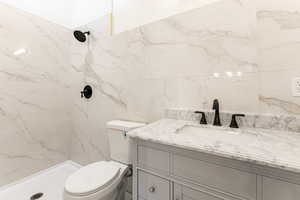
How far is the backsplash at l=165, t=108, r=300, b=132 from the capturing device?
2.98 ft

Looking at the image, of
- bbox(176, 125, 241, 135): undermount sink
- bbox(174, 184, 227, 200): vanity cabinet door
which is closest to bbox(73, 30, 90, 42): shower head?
bbox(176, 125, 241, 135): undermount sink

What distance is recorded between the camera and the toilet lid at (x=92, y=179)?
978 millimetres

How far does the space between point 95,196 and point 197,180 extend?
679 millimetres

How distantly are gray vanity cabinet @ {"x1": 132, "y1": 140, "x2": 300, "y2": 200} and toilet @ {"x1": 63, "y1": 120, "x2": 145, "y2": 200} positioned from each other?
0.85 ft

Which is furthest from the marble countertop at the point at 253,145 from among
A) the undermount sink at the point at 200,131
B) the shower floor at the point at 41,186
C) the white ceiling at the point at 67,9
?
the white ceiling at the point at 67,9

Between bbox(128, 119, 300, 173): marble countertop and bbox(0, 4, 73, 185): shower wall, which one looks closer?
bbox(128, 119, 300, 173): marble countertop

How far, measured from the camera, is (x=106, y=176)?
112 centimetres

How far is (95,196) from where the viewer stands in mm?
967

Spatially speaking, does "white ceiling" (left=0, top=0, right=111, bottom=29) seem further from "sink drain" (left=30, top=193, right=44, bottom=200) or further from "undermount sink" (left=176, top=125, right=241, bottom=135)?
"sink drain" (left=30, top=193, right=44, bottom=200)

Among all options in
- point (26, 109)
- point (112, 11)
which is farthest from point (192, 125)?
point (26, 109)

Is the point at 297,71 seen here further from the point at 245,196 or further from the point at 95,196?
the point at 95,196

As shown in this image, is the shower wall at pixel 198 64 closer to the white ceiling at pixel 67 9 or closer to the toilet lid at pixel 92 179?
the white ceiling at pixel 67 9

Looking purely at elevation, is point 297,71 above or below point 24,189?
above

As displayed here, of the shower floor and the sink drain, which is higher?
the shower floor
